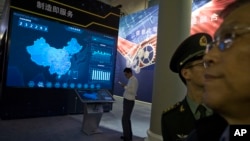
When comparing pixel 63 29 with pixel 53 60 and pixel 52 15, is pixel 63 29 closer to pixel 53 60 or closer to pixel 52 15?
pixel 52 15

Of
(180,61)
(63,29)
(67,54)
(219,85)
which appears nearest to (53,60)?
(67,54)

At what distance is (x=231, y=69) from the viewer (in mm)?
481

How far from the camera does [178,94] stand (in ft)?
8.82

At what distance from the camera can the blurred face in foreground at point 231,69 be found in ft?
1.55

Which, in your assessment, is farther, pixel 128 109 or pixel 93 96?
pixel 93 96

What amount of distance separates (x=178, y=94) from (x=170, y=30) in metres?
0.78

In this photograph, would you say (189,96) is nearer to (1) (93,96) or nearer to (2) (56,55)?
(1) (93,96)

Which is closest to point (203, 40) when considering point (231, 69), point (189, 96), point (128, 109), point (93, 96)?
point (189, 96)

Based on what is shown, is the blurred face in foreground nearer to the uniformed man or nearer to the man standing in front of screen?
the uniformed man

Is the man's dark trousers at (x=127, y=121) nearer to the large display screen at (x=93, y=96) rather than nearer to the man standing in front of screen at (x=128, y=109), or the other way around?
A: the man standing in front of screen at (x=128, y=109)

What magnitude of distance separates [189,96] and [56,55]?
14.6 feet

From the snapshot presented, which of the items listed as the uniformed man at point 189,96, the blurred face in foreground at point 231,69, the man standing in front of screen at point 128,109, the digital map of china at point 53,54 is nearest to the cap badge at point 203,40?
the uniformed man at point 189,96

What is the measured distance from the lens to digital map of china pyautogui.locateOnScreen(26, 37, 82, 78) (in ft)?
15.8

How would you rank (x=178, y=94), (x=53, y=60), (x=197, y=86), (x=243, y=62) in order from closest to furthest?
(x=243, y=62) → (x=197, y=86) → (x=178, y=94) → (x=53, y=60)
